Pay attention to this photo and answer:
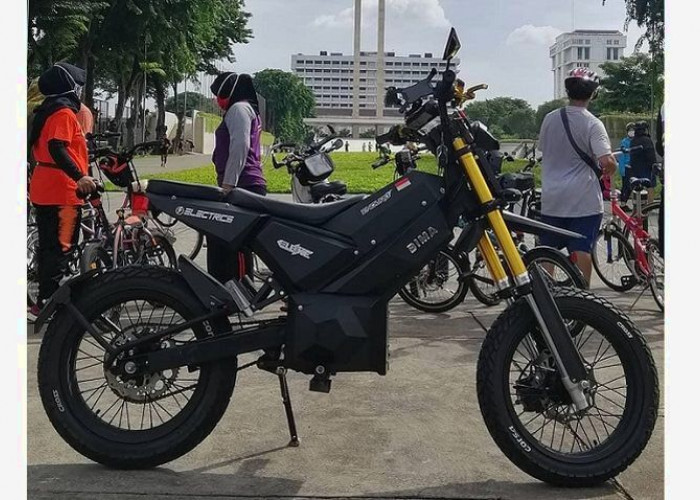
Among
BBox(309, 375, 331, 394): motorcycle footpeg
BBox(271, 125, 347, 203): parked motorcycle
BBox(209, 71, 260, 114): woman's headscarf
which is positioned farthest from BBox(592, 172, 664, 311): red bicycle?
BBox(309, 375, 331, 394): motorcycle footpeg

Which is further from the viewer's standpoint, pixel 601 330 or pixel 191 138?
pixel 191 138

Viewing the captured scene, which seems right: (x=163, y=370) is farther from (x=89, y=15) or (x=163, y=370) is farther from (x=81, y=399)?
(x=89, y=15)

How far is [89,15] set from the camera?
17797 mm

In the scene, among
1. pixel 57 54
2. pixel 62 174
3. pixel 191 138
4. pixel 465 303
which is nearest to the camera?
pixel 62 174

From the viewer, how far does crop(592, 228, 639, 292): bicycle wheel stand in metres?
6.65

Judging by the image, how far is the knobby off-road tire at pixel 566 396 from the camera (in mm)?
3041

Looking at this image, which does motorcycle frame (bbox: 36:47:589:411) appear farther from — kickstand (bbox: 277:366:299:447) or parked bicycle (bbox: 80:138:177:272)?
parked bicycle (bbox: 80:138:177:272)

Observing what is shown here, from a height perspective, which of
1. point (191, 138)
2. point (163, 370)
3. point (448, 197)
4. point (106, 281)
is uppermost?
point (191, 138)

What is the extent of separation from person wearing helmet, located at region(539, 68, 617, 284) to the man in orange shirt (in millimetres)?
2715

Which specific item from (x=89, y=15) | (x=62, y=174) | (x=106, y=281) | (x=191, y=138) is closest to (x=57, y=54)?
(x=89, y=15)

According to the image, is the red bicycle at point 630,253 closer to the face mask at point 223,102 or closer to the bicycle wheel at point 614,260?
the bicycle wheel at point 614,260

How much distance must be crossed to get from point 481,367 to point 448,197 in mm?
606

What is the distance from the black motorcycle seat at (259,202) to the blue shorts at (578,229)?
2.45m

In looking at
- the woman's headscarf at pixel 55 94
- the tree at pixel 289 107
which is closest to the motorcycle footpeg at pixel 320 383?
the woman's headscarf at pixel 55 94
